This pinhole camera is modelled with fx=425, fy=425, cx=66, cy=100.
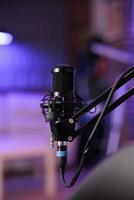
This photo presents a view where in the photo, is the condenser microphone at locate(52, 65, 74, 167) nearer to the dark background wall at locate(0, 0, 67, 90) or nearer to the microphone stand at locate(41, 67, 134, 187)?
the microphone stand at locate(41, 67, 134, 187)

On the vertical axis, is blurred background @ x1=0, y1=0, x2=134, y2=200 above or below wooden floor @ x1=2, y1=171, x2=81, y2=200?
above

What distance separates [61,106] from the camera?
0.69 metres

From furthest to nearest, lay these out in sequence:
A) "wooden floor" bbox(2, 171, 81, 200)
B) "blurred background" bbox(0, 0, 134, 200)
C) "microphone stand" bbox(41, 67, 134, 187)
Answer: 1. "blurred background" bbox(0, 0, 134, 200)
2. "wooden floor" bbox(2, 171, 81, 200)
3. "microphone stand" bbox(41, 67, 134, 187)

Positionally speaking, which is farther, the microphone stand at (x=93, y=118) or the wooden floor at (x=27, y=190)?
the wooden floor at (x=27, y=190)

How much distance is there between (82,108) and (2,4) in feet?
11.8

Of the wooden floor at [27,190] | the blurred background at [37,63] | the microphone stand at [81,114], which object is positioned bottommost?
the wooden floor at [27,190]

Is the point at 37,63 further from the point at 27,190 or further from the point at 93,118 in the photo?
the point at 93,118

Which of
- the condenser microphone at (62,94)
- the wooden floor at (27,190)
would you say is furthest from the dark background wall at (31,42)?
the condenser microphone at (62,94)

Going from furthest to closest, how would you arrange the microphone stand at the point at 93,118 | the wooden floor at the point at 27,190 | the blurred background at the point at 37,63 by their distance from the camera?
the blurred background at the point at 37,63
the wooden floor at the point at 27,190
the microphone stand at the point at 93,118

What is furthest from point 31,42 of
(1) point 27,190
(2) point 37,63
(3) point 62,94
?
(3) point 62,94

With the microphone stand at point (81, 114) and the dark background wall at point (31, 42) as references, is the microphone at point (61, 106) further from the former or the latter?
the dark background wall at point (31, 42)

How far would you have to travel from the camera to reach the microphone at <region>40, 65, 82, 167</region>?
26.9 inches

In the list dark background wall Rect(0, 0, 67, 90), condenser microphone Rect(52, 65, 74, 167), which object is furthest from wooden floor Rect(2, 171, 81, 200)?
condenser microphone Rect(52, 65, 74, 167)

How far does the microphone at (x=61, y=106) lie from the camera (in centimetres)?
68
